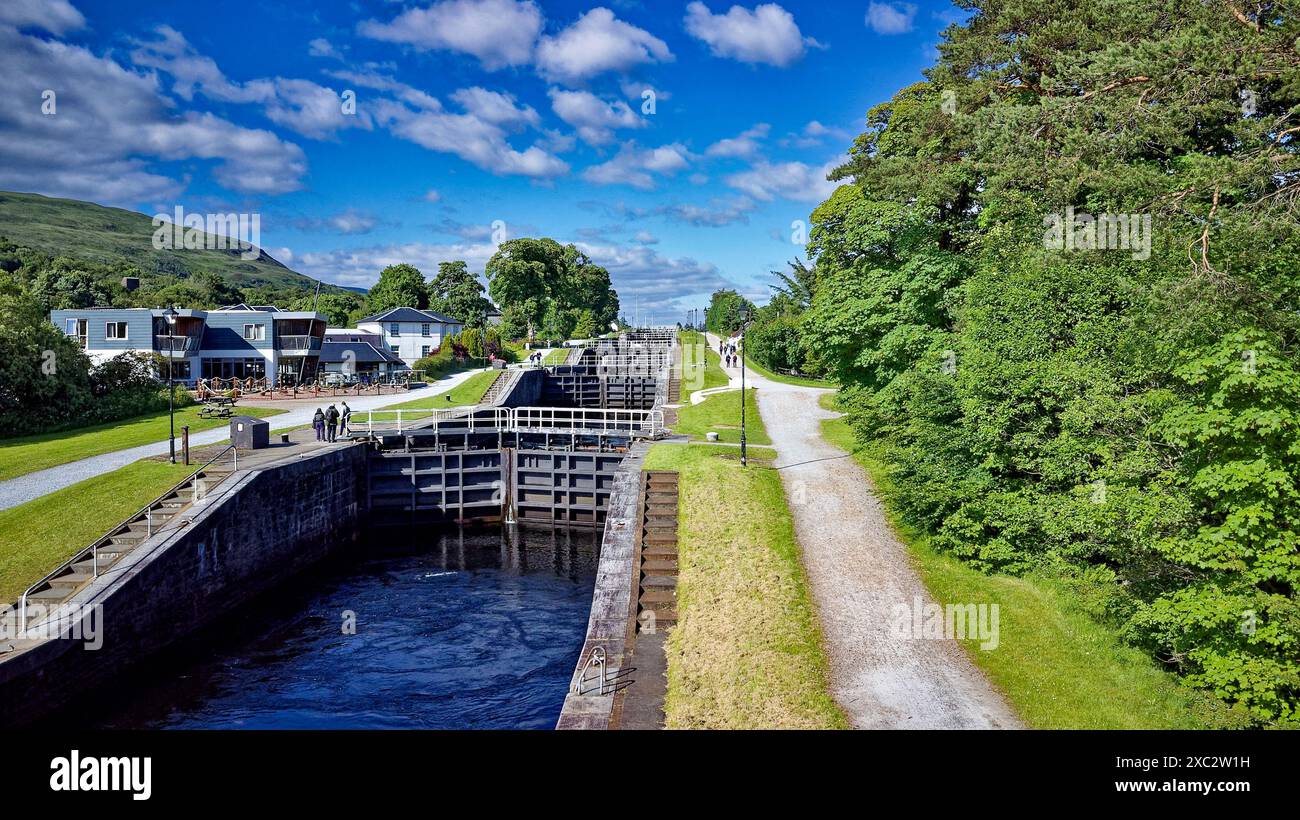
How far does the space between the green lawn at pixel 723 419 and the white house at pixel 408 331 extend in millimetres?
39265

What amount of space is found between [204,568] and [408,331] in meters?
55.5

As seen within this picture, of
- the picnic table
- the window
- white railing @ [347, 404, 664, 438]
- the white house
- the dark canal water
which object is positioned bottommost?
the dark canal water

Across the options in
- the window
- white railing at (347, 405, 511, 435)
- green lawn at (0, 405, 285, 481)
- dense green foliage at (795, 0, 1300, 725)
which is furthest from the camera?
the window

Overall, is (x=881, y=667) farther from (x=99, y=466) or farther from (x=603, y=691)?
(x=99, y=466)

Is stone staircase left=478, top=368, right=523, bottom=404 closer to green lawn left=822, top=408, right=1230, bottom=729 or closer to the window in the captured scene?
the window

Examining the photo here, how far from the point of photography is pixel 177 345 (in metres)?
48.5

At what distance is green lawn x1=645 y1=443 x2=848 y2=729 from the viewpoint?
11.7 meters

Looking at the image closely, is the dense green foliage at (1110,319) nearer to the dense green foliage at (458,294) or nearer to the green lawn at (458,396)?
the green lawn at (458,396)

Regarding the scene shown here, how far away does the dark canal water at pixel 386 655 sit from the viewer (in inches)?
639

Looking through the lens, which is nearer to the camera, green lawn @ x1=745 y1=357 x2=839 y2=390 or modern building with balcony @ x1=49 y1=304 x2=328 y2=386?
modern building with balcony @ x1=49 y1=304 x2=328 y2=386

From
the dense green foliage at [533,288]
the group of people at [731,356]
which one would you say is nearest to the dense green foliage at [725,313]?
the group of people at [731,356]

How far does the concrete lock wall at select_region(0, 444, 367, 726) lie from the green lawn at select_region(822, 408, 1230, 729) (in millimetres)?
18528

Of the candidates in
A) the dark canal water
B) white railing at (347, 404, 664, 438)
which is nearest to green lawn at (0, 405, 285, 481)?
white railing at (347, 404, 664, 438)
